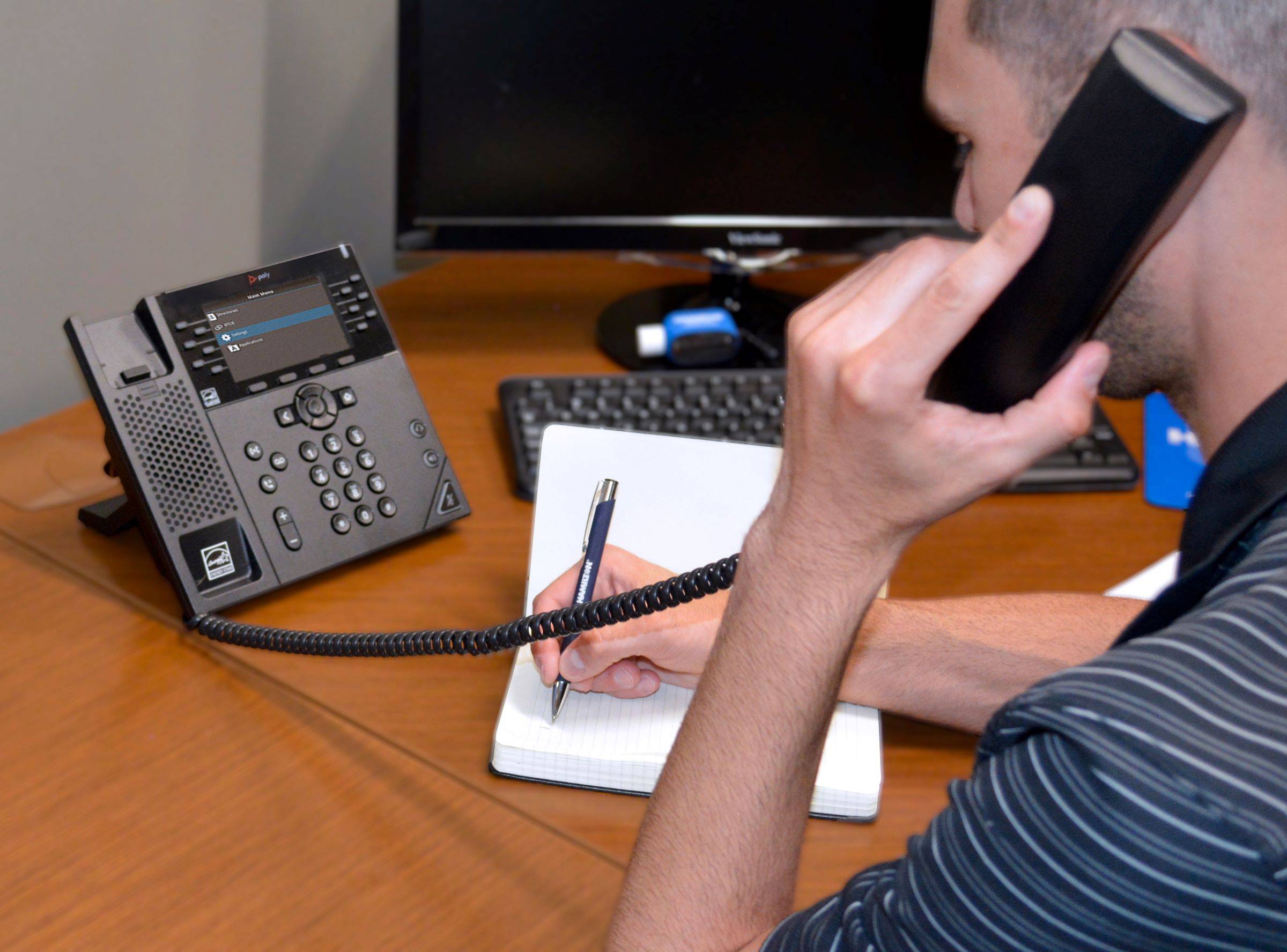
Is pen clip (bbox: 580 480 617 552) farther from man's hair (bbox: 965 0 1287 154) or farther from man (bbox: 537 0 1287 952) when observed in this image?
man's hair (bbox: 965 0 1287 154)

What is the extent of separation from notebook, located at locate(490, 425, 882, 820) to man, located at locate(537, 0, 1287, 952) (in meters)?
0.03

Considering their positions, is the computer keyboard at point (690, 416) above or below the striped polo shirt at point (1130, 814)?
below

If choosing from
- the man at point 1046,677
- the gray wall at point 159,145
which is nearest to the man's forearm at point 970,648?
the man at point 1046,677

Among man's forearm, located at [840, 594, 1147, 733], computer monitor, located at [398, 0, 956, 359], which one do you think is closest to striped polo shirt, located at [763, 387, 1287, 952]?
man's forearm, located at [840, 594, 1147, 733]

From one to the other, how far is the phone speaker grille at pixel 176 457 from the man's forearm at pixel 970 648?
44 cm

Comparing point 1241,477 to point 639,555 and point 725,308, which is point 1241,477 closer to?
point 639,555

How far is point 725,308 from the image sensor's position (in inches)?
49.9

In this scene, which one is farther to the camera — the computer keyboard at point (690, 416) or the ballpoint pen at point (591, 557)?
the computer keyboard at point (690, 416)

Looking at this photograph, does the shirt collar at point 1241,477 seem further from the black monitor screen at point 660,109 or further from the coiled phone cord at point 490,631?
the black monitor screen at point 660,109

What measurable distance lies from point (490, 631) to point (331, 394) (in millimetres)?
235

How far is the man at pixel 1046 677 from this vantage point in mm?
467

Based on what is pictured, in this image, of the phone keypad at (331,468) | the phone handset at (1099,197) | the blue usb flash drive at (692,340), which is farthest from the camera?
the blue usb flash drive at (692,340)

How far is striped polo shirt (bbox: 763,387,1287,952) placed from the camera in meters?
0.45

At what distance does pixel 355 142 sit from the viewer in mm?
1270
